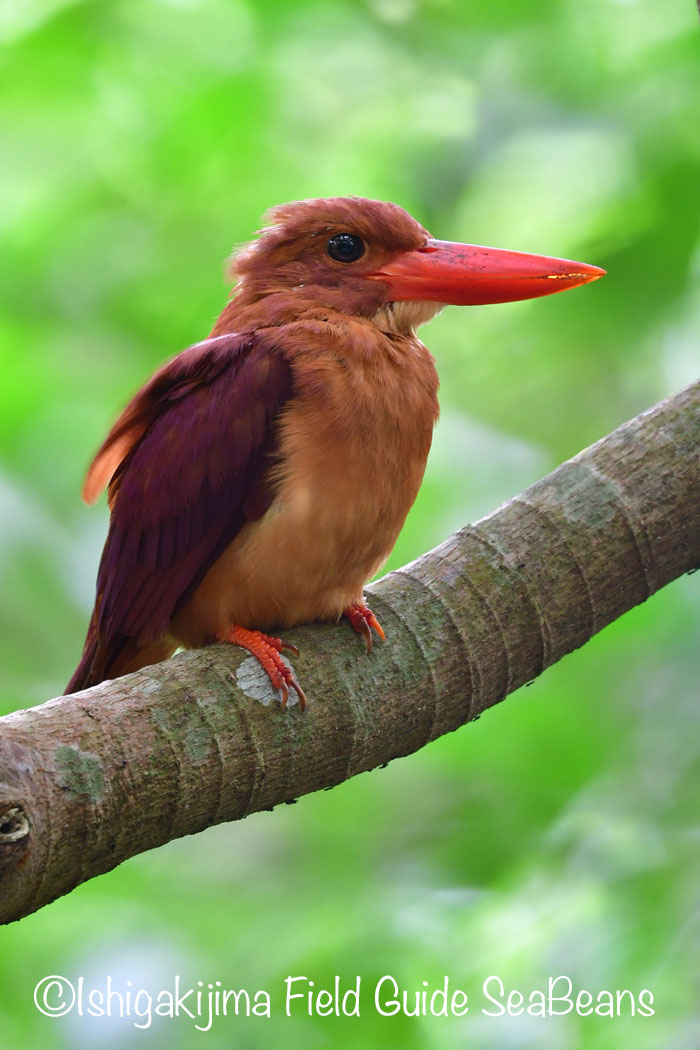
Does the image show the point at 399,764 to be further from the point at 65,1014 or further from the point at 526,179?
the point at 526,179

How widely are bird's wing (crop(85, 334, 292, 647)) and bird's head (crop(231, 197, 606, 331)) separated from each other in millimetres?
308

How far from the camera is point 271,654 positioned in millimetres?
2176

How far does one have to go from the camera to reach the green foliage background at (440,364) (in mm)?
2871

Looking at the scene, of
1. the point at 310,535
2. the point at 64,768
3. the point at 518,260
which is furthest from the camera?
the point at 518,260

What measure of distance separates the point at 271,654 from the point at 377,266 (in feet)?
3.60

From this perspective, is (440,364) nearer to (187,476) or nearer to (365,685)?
(187,476)

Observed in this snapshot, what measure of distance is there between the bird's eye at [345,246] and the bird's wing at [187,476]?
1.26ft

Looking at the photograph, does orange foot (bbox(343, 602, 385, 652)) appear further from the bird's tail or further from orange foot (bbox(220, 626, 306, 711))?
the bird's tail

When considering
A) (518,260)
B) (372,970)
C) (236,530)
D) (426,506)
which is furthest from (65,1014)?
(518,260)

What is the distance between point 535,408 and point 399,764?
4.19ft

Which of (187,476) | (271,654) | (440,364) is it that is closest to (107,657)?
(187,476)

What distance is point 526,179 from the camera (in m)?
3.53

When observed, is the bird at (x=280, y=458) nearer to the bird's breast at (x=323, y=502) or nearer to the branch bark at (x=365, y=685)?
the bird's breast at (x=323, y=502)

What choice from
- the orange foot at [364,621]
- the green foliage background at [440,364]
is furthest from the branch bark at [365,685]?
the green foliage background at [440,364]
